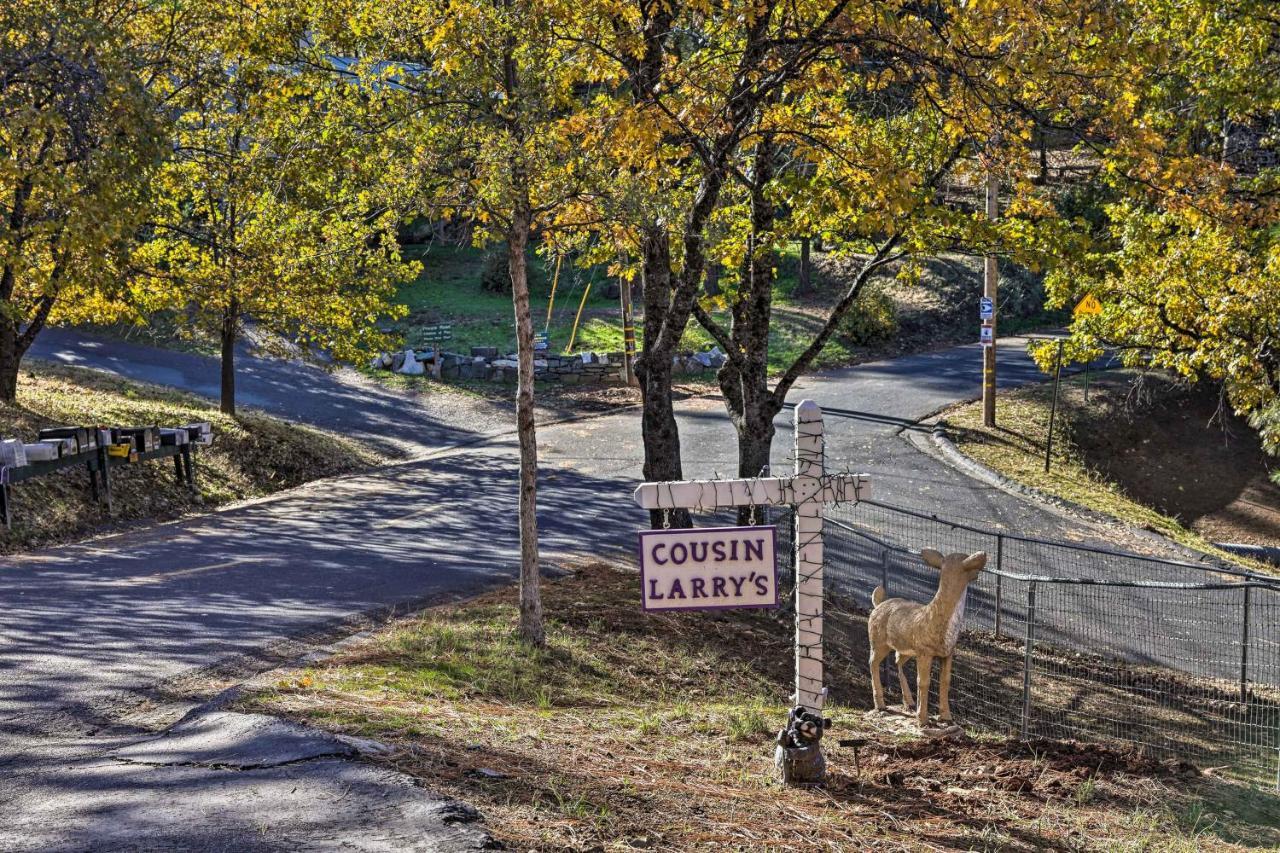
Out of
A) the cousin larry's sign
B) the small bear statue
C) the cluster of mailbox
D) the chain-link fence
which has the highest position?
the cousin larry's sign

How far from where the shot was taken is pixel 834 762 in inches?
282

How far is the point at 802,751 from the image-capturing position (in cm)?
656

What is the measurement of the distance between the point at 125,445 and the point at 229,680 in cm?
965

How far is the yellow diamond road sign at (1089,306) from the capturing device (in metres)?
18.0

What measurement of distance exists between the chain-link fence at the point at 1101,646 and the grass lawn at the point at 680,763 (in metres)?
1.33

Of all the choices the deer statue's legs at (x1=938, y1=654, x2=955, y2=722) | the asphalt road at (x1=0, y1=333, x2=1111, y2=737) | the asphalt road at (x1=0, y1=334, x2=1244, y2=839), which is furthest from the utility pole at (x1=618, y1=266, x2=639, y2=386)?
the deer statue's legs at (x1=938, y1=654, x2=955, y2=722)

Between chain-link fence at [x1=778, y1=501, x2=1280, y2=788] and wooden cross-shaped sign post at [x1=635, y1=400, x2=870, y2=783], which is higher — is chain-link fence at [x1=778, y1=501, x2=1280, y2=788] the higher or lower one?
the lower one

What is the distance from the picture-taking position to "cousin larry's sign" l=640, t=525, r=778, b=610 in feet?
20.9

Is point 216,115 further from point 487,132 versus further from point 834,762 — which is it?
point 834,762

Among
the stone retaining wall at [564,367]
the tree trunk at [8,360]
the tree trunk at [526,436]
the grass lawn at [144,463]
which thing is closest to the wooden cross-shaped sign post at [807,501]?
the tree trunk at [526,436]

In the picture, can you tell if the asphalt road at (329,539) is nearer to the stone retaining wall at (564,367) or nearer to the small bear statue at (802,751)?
the stone retaining wall at (564,367)

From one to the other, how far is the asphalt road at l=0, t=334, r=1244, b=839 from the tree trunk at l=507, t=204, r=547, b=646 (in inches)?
81.3

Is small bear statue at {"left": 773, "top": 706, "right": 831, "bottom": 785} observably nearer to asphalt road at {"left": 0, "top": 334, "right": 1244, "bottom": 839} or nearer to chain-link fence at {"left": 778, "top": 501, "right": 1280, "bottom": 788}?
chain-link fence at {"left": 778, "top": 501, "right": 1280, "bottom": 788}

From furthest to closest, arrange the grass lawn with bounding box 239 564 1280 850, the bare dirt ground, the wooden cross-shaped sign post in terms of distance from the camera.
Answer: the bare dirt ground → the wooden cross-shaped sign post → the grass lawn with bounding box 239 564 1280 850
